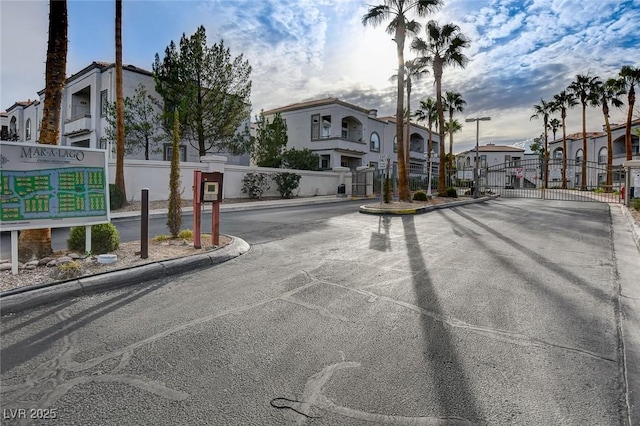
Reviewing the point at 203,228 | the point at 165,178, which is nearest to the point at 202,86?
the point at 165,178

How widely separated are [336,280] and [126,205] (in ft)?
46.8

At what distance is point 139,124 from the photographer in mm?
21703

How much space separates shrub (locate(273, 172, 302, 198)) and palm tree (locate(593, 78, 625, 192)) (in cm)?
2772

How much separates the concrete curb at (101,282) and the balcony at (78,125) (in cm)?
2327

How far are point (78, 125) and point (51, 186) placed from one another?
24.0 m

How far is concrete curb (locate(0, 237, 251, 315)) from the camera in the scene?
449 cm

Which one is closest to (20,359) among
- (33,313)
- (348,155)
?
(33,313)


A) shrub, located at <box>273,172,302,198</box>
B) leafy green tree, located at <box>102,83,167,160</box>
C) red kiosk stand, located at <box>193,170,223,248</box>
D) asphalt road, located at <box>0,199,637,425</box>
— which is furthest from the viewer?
shrub, located at <box>273,172,302,198</box>

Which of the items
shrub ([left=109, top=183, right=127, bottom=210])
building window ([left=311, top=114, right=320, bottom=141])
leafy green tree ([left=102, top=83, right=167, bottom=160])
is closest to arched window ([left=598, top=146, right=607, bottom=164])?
building window ([left=311, top=114, right=320, bottom=141])

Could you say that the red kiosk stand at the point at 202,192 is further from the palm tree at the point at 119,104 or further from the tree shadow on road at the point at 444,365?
the palm tree at the point at 119,104

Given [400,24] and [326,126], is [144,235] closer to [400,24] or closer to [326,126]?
[400,24]

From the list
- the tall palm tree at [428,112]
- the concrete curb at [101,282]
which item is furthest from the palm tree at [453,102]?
the concrete curb at [101,282]

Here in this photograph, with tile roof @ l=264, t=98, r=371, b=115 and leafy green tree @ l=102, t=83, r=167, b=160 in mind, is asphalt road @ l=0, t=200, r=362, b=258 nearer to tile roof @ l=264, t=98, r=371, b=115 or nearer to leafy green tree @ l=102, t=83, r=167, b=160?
leafy green tree @ l=102, t=83, r=167, b=160

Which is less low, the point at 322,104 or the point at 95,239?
the point at 322,104
